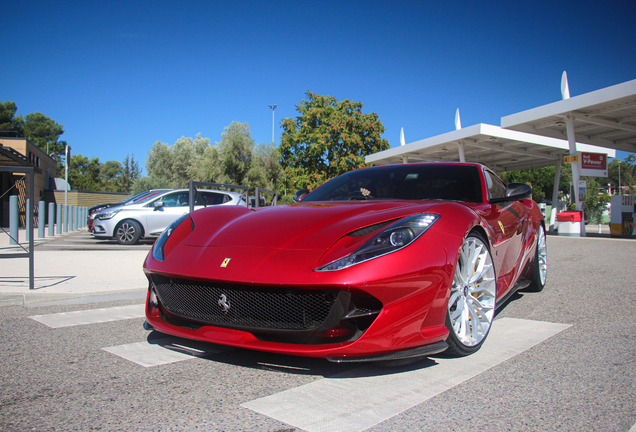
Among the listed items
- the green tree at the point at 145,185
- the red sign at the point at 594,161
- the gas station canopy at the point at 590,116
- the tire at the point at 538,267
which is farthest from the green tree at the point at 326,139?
the tire at the point at 538,267

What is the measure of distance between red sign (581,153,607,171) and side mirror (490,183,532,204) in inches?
696

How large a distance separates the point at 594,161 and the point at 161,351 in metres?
21.0

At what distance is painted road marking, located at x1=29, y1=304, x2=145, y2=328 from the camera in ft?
12.5

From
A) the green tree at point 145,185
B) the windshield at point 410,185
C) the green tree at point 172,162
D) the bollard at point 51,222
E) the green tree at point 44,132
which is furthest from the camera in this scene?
the green tree at point 44,132

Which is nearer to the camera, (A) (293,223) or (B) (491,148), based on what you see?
(A) (293,223)

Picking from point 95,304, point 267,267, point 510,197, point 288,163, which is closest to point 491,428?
point 267,267

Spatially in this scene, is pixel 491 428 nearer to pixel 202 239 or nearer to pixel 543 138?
pixel 202 239

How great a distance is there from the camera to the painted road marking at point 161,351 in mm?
2750

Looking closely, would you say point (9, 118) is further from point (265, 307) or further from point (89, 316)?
point (265, 307)

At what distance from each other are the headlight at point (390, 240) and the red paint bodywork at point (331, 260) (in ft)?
0.11

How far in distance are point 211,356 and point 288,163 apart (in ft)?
105

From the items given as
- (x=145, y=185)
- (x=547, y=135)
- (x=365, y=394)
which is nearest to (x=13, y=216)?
(x=365, y=394)

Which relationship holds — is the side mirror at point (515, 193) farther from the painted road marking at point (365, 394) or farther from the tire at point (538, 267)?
the tire at point (538, 267)

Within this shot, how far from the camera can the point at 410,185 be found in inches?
151
